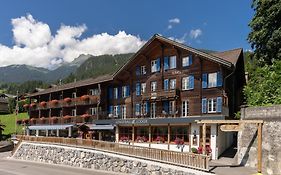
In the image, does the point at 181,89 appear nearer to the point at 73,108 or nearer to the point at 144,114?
the point at 144,114

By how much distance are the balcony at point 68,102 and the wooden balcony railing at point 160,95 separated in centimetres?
976

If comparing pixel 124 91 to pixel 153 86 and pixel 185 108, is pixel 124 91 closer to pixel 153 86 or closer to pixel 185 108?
pixel 153 86

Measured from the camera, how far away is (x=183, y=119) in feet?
124

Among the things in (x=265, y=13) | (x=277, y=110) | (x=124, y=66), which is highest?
(x=265, y=13)

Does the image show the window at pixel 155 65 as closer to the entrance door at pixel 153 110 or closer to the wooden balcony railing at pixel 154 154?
the entrance door at pixel 153 110

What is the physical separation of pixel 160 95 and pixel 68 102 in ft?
65.8

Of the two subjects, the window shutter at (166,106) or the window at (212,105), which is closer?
the window at (212,105)

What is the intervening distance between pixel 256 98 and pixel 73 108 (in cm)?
3503

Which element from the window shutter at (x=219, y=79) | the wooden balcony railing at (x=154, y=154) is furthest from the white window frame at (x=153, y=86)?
the wooden balcony railing at (x=154, y=154)

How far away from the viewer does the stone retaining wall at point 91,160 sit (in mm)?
27906

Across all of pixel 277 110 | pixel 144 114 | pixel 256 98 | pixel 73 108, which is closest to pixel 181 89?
pixel 144 114

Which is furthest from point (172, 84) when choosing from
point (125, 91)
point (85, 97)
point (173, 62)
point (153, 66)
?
point (85, 97)

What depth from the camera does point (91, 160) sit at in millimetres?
36531

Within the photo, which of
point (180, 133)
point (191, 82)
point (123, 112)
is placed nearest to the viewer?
point (180, 133)
